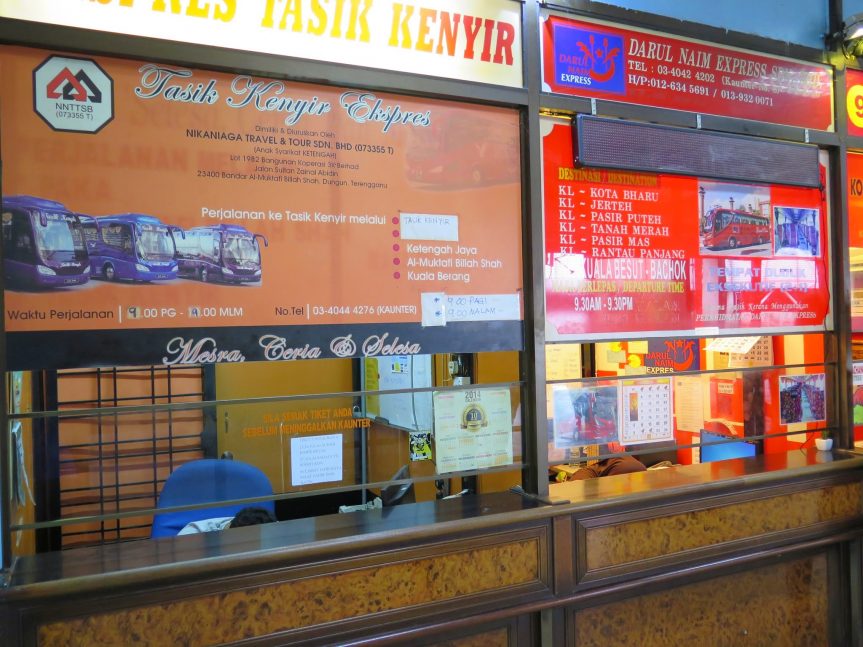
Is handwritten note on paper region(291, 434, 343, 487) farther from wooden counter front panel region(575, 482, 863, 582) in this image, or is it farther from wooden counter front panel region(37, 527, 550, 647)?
wooden counter front panel region(575, 482, 863, 582)

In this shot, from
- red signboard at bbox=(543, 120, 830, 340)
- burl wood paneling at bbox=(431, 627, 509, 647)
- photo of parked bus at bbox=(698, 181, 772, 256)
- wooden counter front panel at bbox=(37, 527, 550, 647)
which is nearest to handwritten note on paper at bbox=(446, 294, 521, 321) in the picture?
red signboard at bbox=(543, 120, 830, 340)

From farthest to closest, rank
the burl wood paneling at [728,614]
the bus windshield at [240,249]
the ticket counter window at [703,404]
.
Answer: the ticket counter window at [703,404]
the burl wood paneling at [728,614]
the bus windshield at [240,249]

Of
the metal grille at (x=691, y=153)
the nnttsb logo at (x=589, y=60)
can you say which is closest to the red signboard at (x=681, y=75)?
the nnttsb logo at (x=589, y=60)

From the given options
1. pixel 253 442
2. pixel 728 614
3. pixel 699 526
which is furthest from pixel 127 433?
pixel 728 614

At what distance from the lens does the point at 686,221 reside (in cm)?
273

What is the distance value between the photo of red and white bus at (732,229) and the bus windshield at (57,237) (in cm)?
247

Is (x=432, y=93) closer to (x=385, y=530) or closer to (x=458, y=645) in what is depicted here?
(x=385, y=530)

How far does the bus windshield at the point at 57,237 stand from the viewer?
1771 mm

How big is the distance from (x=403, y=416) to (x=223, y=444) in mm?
1539

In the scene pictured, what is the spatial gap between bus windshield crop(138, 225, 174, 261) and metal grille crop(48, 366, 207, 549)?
7.12 feet

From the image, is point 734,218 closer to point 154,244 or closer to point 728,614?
point 728,614

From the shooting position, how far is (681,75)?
2723 mm

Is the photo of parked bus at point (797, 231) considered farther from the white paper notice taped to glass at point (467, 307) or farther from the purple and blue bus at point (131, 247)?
the purple and blue bus at point (131, 247)

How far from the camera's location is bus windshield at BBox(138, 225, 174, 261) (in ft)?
6.15
